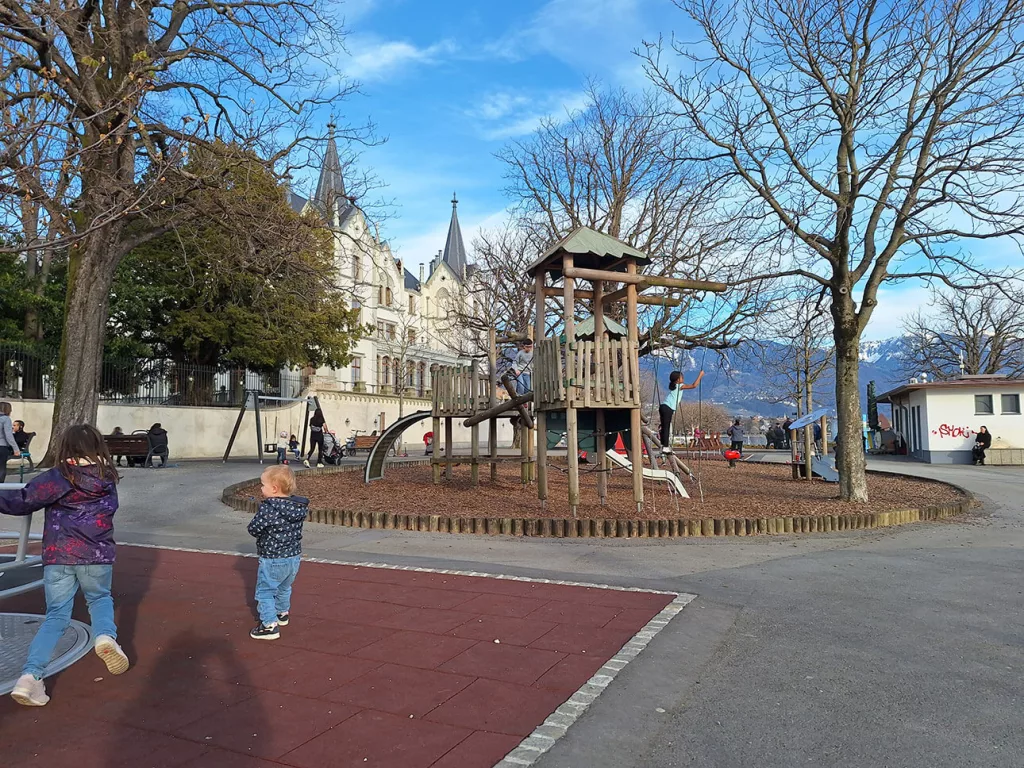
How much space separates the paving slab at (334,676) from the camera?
3506 millimetres

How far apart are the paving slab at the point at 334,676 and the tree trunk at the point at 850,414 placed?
777cm

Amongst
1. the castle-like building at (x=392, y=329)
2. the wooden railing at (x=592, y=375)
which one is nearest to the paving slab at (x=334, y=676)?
the wooden railing at (x=592, y=375)

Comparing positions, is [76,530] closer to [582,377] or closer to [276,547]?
[276,547]

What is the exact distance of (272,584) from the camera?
17.7 ft

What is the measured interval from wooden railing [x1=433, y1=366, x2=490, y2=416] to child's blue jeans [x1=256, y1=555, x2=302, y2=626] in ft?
31.7

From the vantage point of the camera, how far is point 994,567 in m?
8.05

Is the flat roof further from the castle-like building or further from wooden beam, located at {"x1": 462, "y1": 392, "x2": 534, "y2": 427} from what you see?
the castle-like building

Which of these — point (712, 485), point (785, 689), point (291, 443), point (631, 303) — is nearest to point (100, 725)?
point (785, 689)

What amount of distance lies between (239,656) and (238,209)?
46.3 feet

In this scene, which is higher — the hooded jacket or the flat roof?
the flat roof

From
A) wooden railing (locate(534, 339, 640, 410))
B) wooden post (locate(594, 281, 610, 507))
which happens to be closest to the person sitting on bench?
wooden post (locate(594, 281, 610, 507))

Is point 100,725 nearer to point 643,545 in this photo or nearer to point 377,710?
point 377,710

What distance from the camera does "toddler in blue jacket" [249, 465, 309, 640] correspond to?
17.5 ft

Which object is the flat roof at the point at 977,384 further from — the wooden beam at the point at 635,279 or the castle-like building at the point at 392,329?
the castle-like building at the point at 392,329
